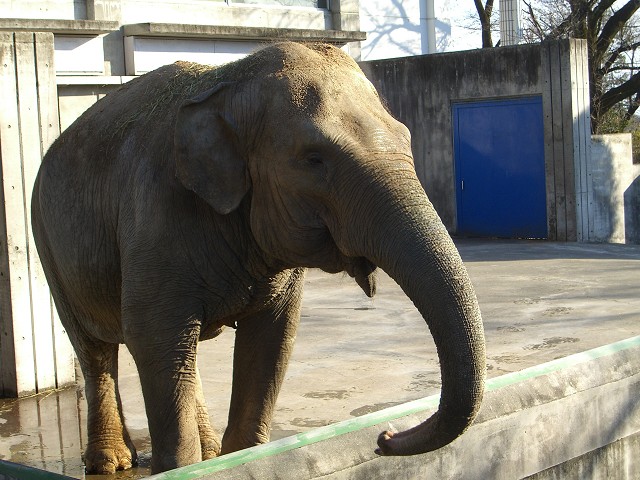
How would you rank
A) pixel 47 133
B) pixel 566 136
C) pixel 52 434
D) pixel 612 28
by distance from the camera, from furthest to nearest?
1. pixel 612 28
2. pixel 566 136
3. pixel 47 133
4. pixel 52 434

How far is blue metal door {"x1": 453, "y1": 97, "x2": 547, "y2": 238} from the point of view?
1630 centimetres

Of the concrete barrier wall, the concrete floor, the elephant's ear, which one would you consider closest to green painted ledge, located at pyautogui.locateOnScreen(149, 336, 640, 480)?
the concrete barrier wall

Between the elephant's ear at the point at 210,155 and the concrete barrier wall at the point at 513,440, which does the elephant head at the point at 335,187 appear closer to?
the elephant's ear at the point at 210,155

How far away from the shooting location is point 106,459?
18.9 feet

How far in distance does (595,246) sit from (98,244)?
11407mm

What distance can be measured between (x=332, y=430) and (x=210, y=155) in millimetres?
1267

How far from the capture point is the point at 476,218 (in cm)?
1711

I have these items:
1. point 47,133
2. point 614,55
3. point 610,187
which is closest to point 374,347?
point 47,133

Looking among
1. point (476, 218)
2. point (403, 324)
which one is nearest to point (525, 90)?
point (476, 218)

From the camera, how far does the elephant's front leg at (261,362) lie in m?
5.21

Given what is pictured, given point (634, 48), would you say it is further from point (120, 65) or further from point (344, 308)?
point (344, 308)

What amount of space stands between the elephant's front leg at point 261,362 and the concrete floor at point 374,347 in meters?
0.82

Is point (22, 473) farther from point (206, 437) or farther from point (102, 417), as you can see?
Answer: point (206, 437)

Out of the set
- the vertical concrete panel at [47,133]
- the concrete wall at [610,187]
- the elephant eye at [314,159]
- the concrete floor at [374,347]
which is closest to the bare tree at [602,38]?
the concrete wall at [610,187]
